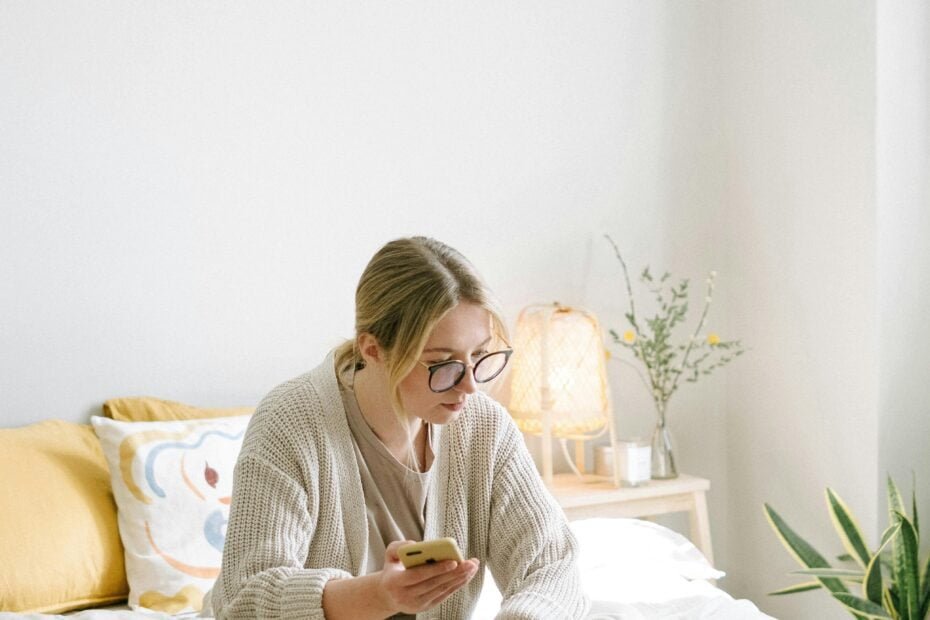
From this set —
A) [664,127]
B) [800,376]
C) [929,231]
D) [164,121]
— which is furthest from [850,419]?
[164,121]

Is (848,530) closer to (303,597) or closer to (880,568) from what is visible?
(880,568)

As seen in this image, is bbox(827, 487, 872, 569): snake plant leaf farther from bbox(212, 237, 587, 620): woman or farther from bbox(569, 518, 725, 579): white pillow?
bbox(212, 237, 587, 620): woman

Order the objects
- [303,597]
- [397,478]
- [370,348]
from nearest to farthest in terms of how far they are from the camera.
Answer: [303,597] < [370,348] < [397,478]

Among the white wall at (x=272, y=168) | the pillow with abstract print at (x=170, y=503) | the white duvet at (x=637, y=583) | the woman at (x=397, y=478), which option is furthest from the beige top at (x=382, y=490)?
the white wall at (x=272, y=168)

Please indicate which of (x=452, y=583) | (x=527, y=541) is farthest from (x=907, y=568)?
(x=452, y=583)

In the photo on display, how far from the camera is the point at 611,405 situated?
3.21 m

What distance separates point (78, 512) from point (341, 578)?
867 mm

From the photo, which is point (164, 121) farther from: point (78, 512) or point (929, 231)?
point (929, 231)

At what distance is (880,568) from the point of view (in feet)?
9.03

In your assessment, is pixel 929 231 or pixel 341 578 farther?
pixel 929 231

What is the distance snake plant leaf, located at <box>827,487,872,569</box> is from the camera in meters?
2.84

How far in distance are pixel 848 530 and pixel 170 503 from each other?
5.48ft

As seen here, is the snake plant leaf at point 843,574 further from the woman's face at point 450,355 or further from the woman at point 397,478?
the woman's face at point 450,355

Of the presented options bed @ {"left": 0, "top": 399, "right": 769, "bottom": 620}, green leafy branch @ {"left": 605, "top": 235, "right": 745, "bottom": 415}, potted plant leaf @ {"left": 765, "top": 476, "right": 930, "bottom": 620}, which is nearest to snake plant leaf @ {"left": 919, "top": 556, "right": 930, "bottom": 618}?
potted plant leaf @ {"left": 765, "top": 476, "right": 930, "bottom": 620}
